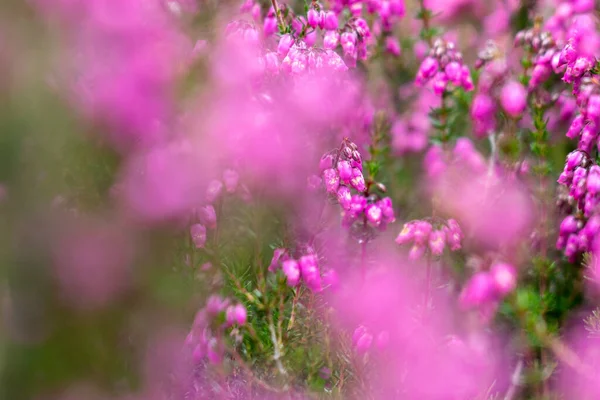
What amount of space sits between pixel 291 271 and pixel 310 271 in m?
0.04

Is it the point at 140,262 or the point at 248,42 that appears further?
the point at 248,42

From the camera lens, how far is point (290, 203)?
5.00 feet

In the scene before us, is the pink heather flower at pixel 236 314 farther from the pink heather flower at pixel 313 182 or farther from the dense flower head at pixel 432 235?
the dense flower head at pixel 432 235

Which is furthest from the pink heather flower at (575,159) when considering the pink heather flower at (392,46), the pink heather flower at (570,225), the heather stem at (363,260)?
the pink heather flower at (392,46)

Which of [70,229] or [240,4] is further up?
[240,4]

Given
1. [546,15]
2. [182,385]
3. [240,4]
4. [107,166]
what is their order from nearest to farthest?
[107,166], [182,385], [240,4], [546,15]

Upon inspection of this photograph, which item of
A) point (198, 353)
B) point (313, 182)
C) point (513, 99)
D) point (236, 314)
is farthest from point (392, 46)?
point (198, 353)

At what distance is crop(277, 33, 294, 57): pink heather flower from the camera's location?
140 centimetres

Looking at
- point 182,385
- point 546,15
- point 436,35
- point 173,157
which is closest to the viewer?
point 173,157

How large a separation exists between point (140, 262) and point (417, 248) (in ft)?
3.09

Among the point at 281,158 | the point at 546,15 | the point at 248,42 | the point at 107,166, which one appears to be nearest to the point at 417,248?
the point at 281,158

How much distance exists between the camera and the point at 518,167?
2.05 m

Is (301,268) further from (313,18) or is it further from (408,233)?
(313,18)

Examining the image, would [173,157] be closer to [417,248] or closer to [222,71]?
[222,71]
